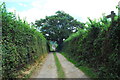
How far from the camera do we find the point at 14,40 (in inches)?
174

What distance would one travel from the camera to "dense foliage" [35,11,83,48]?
3497 cm

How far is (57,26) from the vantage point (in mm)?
35656

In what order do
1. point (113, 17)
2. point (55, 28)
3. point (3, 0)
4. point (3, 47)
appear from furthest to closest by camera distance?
point (55, 28), point (113, 17), point (3, 0), point (3, 47)

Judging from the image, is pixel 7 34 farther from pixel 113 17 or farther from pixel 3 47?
pixel 113 17

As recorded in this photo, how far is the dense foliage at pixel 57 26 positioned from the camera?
1377 inches

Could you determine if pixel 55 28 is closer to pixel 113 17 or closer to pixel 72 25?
pixel 72 25

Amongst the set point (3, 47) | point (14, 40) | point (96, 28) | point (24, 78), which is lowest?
point (24, 78)

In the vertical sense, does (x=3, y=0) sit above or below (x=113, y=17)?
above

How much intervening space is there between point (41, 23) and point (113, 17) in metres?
34.4

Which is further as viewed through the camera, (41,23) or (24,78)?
(41,23)

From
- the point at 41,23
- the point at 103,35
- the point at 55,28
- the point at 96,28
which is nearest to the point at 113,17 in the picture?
the point at 103,35

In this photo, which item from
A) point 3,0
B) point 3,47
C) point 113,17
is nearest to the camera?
point 3,47

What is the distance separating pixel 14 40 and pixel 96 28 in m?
4.12

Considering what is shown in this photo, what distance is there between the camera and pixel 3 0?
3.93 m
